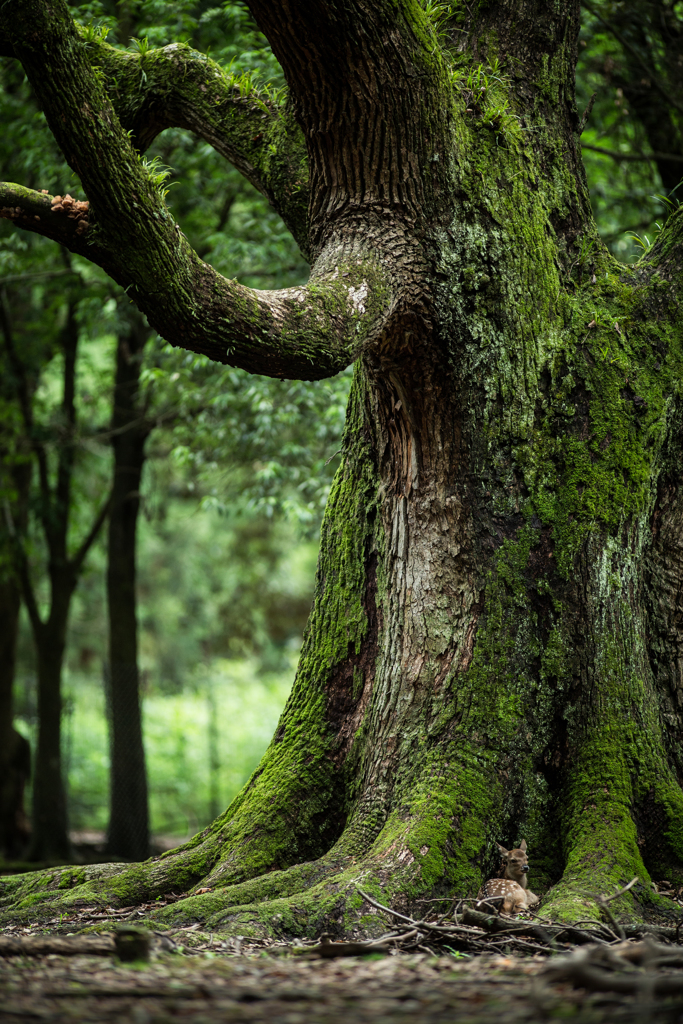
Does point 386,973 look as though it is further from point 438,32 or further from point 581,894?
point 438,32

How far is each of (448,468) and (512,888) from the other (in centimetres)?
173

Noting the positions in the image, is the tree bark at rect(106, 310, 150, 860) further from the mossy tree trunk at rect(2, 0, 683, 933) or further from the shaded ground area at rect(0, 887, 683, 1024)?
the shaded ground area at rect(0, 887, 683, 1024)

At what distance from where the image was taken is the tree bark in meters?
8.02

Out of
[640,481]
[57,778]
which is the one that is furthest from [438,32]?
[57,778]

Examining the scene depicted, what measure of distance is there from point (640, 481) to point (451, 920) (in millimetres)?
2016

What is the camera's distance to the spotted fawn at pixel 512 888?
3053mm

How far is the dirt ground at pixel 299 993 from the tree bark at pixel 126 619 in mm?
6218

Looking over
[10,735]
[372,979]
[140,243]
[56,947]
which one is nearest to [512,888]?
[372,979]

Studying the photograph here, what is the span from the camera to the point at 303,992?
1757 mm

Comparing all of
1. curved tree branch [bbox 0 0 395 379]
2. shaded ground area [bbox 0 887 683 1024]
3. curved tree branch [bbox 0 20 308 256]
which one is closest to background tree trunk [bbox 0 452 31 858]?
curved tree branch [bbox 0 20 308 256]

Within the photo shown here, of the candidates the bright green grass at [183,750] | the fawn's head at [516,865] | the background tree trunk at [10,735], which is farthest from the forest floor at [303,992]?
the bright green grass at [183,750]

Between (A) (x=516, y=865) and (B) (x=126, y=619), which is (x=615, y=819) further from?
(B) (x=126, y=619)

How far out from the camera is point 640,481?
12.1ft

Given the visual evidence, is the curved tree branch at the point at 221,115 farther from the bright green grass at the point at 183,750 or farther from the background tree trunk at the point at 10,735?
the bright green grass at the point at 183,750
